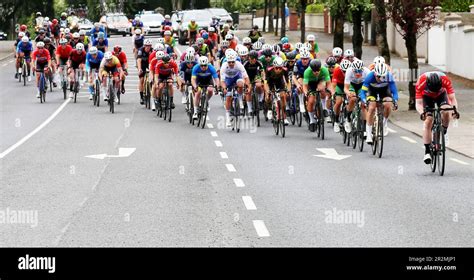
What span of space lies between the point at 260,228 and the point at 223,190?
12.0ft

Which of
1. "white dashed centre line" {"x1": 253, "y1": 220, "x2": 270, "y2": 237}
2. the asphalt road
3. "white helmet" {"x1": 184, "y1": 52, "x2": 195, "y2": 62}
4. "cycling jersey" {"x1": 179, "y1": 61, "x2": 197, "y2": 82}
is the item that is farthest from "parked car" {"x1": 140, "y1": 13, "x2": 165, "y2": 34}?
"white dashed centre line" {"x1": 253, "y1": 220, "x2": 270, "y2": 237}

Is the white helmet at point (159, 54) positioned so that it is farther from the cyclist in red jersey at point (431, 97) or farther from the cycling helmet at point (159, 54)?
the cyclist in red jersey at point (431, 97)

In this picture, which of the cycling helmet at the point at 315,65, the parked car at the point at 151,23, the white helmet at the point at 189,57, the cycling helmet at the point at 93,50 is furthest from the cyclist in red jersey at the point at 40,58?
the parked car at the point at 151,23

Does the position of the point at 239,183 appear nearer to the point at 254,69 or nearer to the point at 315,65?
the point at 315,65

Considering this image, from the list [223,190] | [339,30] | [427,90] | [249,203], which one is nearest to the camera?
[249,203]

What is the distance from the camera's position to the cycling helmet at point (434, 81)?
720 inches

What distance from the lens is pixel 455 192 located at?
16.4 metres

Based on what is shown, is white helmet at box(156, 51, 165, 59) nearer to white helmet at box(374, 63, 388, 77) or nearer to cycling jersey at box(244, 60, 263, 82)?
cycling jersey at box(244, 60, 263, 82)

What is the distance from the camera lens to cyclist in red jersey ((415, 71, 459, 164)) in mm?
18344

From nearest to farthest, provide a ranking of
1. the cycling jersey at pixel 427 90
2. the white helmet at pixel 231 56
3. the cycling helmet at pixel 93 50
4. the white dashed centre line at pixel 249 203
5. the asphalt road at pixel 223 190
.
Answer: the asphalt road at pixel 223 190 < the white dashed centre line at pixel 249 203 < the cycling jersey at pixel 427 90 < the white helmet at pixel 231 56 < the cycling helmet at pixel 93 50

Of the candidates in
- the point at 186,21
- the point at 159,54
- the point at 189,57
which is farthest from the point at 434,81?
the point at 186,21

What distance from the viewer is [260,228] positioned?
1345cm

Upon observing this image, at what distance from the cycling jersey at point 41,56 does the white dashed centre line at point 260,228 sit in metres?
23.2

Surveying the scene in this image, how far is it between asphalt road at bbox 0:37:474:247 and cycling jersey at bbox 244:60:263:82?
1.30 metres
